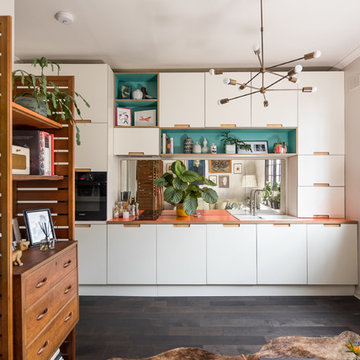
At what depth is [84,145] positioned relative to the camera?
3.16m

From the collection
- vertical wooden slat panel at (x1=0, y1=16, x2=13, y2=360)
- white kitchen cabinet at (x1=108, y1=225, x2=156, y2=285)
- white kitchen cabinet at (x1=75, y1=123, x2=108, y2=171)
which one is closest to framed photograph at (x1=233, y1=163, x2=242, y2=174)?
white kitchen cabinet at (x1=108, y1=225, x2=156, y2=285)

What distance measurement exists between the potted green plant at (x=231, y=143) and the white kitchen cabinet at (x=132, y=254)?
4.49 ft

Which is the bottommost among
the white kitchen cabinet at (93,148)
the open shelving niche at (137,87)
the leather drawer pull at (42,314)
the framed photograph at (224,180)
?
the leather drawer pull at (42,314)

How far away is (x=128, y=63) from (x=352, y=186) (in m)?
3.00

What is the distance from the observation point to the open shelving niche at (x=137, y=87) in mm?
3434

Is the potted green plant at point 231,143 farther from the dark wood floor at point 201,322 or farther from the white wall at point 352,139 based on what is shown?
the dark wood floor at point 201,322

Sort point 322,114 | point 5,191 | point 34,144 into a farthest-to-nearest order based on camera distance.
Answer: point 322,114 < point 34,144 < point 5,191

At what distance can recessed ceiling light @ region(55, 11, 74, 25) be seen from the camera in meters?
2.38

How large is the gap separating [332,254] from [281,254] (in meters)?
0.56

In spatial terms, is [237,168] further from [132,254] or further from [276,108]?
[132,254]

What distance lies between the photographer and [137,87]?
366 centimetres

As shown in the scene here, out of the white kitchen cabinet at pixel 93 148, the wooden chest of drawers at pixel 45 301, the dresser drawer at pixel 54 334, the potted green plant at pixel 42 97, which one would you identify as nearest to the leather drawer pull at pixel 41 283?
the wooden chest of drawers at pixel 45 301

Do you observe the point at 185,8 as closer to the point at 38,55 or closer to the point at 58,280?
the point at 38,55

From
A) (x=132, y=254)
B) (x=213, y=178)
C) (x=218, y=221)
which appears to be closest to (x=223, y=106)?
(x=213, y=178)
